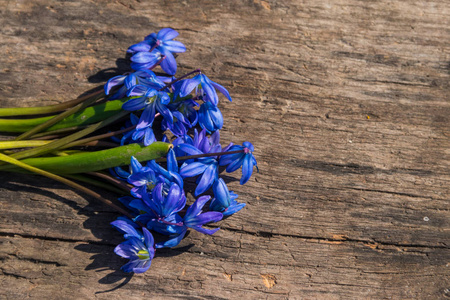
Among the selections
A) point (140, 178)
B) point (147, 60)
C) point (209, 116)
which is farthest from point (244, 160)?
point (147, 60)

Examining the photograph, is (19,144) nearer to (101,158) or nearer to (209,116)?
(101,158)

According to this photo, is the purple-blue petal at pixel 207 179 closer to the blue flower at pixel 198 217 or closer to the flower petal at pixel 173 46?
the blue flower at pixel 198 217

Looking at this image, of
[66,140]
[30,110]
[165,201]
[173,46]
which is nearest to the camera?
[165,201]

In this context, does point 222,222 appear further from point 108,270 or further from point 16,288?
point 16,288

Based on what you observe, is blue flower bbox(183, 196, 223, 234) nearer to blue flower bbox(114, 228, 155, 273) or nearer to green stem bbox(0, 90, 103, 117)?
blue flower bbox(114, 228, 155, 273)

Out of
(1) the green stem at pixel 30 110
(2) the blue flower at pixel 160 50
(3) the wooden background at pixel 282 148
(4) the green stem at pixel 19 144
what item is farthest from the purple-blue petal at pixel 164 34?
(4) the green stem at pixel 19 144

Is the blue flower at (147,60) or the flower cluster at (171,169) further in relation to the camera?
the blue flower at (147,60)

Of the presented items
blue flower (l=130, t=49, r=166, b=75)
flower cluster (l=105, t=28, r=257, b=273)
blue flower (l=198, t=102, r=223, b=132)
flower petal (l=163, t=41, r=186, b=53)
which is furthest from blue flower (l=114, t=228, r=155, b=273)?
flower petal (l=163, t=41, r=186, b=53)

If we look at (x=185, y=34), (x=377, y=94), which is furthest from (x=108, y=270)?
(x=377, y=94)
